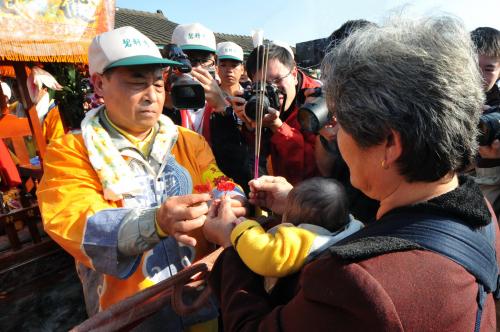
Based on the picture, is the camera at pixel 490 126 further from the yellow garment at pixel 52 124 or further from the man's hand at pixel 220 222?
the yellow garment at pixel 52 124

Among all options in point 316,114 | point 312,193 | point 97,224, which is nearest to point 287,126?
point 316,114

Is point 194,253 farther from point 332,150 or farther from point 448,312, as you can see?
point 448,312

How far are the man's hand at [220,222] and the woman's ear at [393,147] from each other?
69 centimetres

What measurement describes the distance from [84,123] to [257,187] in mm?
834

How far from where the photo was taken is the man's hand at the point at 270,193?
1562 millimetres

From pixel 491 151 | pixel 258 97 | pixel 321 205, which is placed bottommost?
pixel 491 151

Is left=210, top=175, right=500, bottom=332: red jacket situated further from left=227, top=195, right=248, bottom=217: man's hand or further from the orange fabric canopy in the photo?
the orange fabric canopy

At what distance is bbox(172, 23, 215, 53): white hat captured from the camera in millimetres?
2562

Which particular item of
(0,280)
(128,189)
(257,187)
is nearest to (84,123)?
(128,189)

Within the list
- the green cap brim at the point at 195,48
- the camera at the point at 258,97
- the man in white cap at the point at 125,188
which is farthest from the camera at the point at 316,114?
the green cap brim at the point at 195,48

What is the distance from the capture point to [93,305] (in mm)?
1563

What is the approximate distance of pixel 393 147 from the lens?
778mm

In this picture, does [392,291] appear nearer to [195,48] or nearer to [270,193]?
[270,193]

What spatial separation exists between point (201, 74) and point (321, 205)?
1235 millimetres
